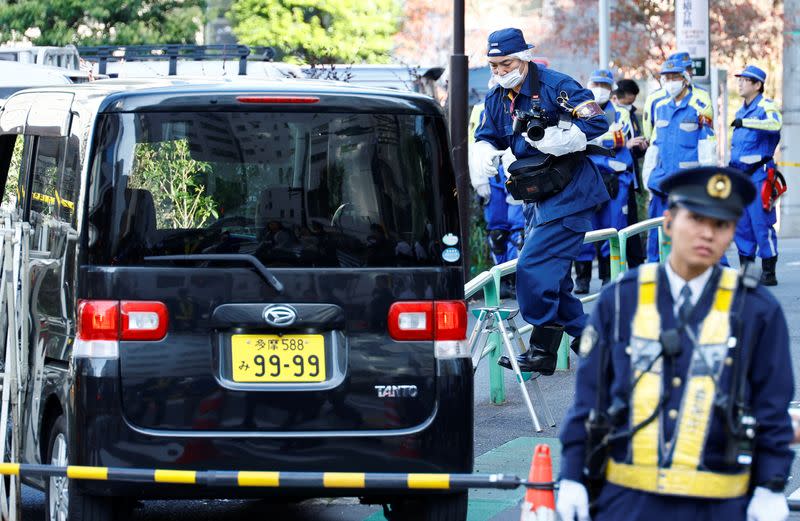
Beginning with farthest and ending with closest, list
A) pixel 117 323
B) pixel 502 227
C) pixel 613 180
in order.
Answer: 1. pixel 613 180
2. pixel 502 227
3. pixel 117 323

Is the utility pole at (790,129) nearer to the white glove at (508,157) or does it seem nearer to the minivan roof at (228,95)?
the white glove at (508,157)

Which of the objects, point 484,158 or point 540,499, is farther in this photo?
point 484,158

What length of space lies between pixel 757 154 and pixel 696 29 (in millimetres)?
3733

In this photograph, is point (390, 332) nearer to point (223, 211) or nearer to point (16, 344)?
point (223, 211)

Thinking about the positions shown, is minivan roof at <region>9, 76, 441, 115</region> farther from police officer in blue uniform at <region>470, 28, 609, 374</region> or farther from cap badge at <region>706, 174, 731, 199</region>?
police officer in blue uniform at <region>470, 28, 609, 374</region>

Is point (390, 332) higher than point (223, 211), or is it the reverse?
point (223, 211)

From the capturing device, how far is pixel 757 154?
15.2 metres

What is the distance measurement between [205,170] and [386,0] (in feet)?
137

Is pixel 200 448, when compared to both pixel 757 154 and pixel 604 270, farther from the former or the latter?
pixel 757 154

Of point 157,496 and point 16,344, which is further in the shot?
point 16,344

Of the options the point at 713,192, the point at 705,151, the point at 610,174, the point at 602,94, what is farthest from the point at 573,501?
the point at 602,94

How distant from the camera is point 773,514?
4137mm

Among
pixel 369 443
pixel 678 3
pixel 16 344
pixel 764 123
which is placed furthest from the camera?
pixel 678 3

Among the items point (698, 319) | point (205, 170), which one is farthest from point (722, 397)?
point (205, 170)
